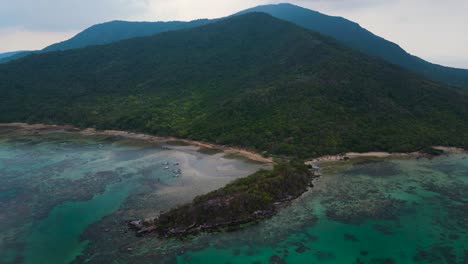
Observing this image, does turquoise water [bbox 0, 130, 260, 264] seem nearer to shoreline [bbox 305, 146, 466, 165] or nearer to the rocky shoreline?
the rocky shoreline

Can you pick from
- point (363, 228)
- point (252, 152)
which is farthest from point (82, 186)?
point (363, 228)

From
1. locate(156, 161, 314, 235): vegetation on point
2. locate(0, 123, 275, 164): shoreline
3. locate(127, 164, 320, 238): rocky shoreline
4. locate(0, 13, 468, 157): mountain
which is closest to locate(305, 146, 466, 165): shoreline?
locate(0, 13, 468, 157): mountain

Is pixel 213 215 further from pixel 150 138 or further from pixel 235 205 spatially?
pixel 150 138

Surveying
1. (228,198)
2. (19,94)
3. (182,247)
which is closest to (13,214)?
(182,247)

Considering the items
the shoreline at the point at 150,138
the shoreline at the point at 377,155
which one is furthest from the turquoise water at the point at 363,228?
the shoreline at the point at 150,138

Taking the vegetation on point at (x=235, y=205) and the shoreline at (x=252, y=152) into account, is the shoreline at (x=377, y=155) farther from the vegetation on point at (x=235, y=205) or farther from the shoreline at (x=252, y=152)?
the vegetation on point at (x=235, y=205)
